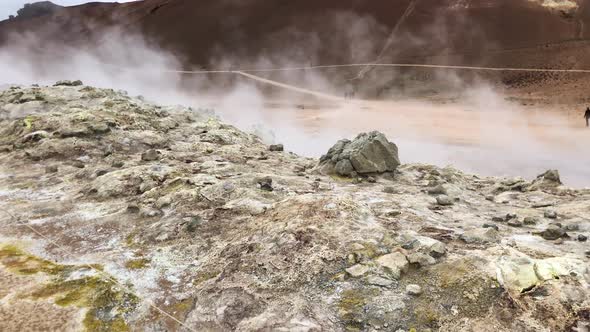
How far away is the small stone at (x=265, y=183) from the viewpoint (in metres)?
7.14

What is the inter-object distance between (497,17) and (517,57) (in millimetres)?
4317

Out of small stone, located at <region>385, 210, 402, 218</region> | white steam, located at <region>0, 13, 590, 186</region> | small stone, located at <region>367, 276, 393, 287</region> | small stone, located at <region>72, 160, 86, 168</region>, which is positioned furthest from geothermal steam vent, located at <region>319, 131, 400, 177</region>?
white steam, located at <region>0, 13, 590, 186</region>

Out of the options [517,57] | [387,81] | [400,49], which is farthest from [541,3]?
[387,81]

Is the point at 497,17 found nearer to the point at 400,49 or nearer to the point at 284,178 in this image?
the point at 400,49

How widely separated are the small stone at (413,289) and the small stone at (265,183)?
10.5ft

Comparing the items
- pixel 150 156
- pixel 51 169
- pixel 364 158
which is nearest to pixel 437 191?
pixel 364 158

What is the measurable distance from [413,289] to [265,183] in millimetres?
3441

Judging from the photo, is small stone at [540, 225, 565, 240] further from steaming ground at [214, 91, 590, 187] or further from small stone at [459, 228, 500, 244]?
steaming ground at [214, 91, 590, 187]

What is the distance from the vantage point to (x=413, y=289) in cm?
431

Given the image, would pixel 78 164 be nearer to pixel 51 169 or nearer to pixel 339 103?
pixel 51 169

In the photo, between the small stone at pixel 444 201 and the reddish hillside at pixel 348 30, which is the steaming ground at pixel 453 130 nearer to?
the reddish hillside at pixel 348 30

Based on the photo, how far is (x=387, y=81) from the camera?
97.8 feet

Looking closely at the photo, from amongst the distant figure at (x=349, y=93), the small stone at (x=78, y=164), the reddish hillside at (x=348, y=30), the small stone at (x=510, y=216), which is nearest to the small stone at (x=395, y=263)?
the small stone at (x=510, y=216)

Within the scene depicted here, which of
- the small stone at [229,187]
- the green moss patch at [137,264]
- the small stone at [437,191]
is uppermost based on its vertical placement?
the small stone at [229,187]
